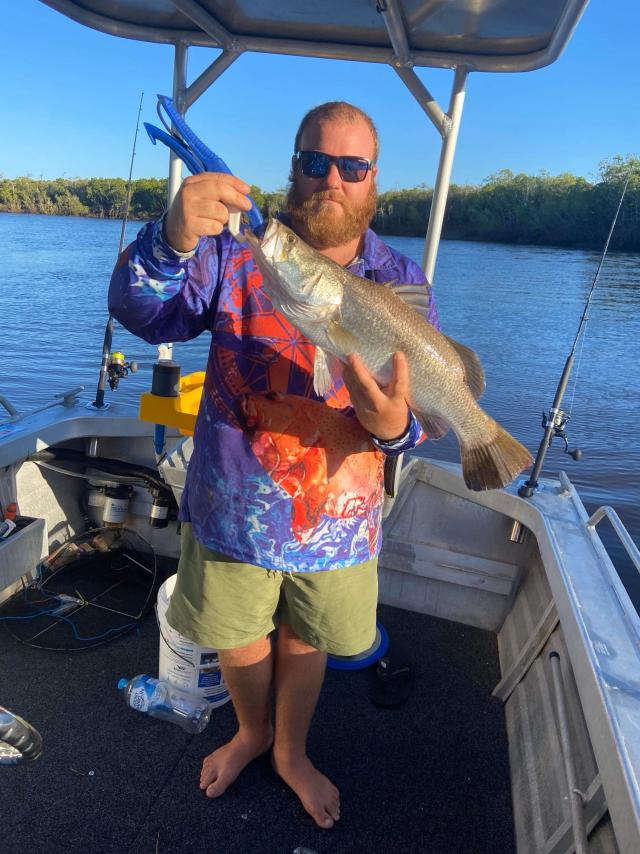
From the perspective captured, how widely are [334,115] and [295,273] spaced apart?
0.61m

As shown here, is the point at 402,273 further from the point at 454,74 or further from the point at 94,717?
the point at 94,717

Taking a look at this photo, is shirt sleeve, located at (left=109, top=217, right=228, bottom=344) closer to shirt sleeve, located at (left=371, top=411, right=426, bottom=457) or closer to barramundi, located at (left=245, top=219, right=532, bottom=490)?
barramundi, located at (left=245, top=219, right=532, bottom=490)

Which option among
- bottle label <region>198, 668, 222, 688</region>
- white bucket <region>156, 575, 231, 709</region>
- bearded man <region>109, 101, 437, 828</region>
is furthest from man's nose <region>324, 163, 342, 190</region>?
bottle label <region>198, 668, 222, 688</region>

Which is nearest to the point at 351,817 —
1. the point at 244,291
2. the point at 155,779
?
the point at 155,779

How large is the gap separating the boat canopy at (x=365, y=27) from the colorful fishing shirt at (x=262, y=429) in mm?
1533

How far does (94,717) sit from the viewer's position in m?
2.79

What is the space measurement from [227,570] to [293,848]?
3.94 feet

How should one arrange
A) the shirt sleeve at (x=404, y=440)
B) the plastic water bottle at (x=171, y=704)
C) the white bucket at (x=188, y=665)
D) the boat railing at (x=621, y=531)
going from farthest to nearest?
1. the plastic water bottle at (x=171, y=704)
2. the white bucket at (x=188, y=665)
3. the boat railing at (x=621, y=531)
4. the shirt sleeve at (x=404, y=440)

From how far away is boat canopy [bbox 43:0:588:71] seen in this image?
8.11ft

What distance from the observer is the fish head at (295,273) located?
164cm

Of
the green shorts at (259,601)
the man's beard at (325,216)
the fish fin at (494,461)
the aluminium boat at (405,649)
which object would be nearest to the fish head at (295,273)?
the man's beard at (325,216)

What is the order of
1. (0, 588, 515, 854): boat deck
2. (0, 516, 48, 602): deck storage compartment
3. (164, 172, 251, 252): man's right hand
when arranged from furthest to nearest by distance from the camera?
(0, 516, 48, 602): deck storage compartment < (0, 588, 515, 854): boat deck < (164, 172, 251, 252): man's right hand

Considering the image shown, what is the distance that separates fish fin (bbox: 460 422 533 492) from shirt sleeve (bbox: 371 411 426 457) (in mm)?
163

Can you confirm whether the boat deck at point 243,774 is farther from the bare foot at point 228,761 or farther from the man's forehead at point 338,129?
the man's forehead at point 338,129
